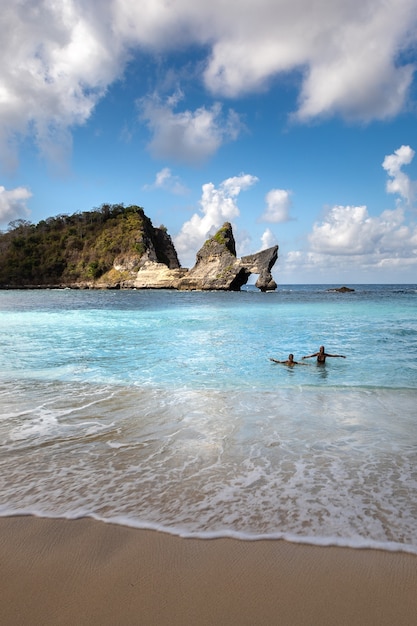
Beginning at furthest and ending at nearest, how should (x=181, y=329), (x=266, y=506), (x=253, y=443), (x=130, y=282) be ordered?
(x=130, y=282) → (x=181, y=329) → (x=253, y=443) → (x=266, y=506)

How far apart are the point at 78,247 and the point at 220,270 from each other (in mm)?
42068

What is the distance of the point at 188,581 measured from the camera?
2.26 meters

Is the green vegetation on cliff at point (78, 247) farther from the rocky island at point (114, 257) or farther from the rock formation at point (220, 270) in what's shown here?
the rock formation at point (220, 270)

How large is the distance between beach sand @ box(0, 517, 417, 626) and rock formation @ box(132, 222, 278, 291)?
75.7 m

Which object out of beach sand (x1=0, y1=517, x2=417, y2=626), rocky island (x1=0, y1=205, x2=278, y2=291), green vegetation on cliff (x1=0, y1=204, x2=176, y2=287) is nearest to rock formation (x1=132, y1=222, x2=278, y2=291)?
rocky island (x1=0, y1=205, x2=278, y2=291)

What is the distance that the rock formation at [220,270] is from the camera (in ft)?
256

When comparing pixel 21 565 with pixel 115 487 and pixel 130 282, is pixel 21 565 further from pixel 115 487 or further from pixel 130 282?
pixel 130 282

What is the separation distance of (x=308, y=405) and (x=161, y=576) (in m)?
4.84

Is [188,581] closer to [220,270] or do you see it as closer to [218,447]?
[218,447]

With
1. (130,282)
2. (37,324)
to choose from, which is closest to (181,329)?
(37,324)

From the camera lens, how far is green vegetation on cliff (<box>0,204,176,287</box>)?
303 feet

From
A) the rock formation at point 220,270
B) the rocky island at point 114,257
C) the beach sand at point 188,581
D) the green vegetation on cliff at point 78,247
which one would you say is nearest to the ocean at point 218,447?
the beach sand at point 188,581

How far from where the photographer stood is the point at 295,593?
7.13ft

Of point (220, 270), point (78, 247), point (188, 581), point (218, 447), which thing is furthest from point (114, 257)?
point (188, 581)
